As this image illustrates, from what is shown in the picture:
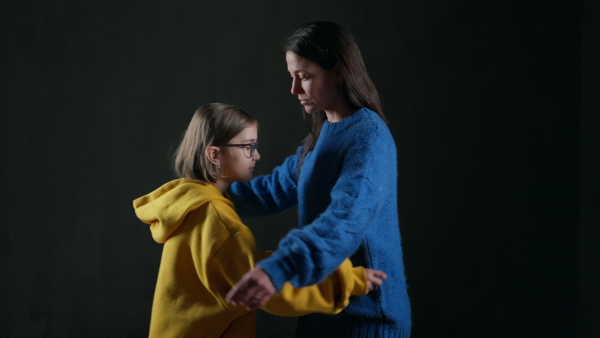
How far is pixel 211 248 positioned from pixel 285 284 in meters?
0.20

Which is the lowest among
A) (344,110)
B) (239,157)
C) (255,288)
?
(255,288)

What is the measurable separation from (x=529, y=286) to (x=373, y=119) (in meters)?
1.58

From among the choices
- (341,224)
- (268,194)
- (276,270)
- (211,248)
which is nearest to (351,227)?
(341,224)

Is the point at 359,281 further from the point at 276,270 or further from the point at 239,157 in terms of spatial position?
the point at 239,157

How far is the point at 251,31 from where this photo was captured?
258 cm

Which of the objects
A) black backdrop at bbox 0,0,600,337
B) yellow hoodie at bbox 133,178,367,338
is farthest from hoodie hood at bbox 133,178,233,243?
black backdrop at bbox 0,0,600,337

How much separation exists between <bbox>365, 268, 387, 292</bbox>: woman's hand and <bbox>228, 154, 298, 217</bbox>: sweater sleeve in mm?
527

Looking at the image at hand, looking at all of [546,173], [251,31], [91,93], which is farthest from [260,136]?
[546,173]

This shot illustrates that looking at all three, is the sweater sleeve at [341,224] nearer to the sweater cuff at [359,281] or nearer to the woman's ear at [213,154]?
the sweater cuff at [359,281]

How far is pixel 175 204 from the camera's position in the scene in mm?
1359

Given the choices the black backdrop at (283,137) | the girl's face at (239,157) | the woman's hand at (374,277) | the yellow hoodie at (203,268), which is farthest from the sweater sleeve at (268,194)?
the black backdrop at (283,137)

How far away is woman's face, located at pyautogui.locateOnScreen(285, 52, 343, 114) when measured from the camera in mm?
1365

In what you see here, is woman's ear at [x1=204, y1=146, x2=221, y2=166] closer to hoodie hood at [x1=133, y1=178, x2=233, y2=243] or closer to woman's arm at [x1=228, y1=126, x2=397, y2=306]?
hoodie hood at [x1=133, y1=178, x2=233, y2=243]

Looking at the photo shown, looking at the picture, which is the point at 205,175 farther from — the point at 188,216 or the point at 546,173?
the point at 546,173
